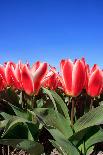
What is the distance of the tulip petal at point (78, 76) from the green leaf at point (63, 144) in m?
0.37

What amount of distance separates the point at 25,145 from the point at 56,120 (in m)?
0.26

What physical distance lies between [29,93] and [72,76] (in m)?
0.32

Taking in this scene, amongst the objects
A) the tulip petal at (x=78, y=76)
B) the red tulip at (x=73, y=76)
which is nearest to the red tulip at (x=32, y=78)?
the red tulip at (x=73, y=76)

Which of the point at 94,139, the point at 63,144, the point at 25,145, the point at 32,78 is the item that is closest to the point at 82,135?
the point at 94,139

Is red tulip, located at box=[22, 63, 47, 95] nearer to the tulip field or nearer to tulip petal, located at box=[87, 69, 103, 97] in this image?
the tulip field

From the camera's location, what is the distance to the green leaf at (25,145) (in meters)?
1.72

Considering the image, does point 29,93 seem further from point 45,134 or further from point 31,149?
point 31,149

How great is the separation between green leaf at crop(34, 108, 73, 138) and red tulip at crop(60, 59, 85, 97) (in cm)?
23

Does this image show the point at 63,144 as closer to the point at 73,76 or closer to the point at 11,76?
the point at 73,76

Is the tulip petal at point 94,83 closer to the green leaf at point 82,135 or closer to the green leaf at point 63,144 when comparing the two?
the green leaf at point 82,135

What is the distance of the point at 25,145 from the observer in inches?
69.5

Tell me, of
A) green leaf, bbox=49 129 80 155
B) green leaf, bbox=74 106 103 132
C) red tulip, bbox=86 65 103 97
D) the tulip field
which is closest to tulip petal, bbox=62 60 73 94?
the tulip field

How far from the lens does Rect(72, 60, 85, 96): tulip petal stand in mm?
2080

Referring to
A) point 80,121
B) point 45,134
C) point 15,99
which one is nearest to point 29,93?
point 15,99
